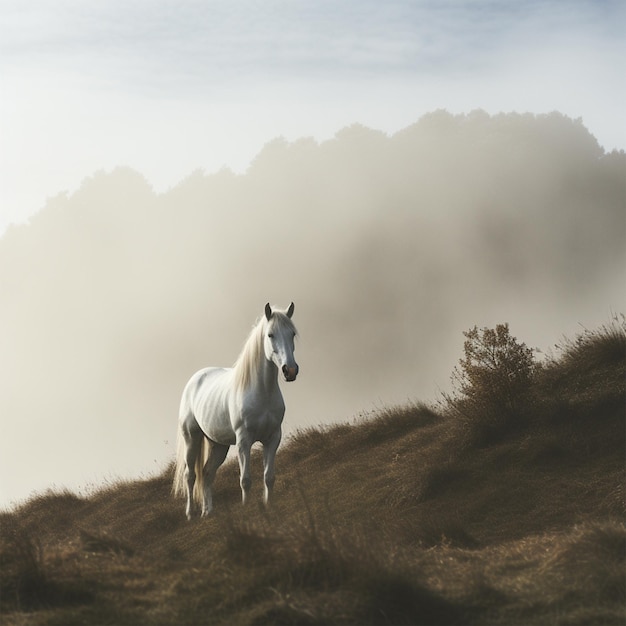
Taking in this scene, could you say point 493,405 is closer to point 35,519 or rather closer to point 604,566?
point 604,566

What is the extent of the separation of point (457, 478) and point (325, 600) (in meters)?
6.07

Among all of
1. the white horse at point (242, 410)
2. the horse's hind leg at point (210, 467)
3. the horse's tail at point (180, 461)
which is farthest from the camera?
the horse's tail at point (180, 461)

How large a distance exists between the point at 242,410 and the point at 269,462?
70cm

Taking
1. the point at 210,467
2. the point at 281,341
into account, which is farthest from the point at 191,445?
the point at 281,341

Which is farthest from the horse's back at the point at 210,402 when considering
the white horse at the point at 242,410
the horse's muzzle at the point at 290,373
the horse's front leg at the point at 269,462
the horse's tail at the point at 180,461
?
the horse's muzzle at the point at 290,373

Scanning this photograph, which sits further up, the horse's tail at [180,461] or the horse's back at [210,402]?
the horse's back at [210,402]

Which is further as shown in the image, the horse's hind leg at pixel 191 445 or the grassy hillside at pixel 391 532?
the horse's hind leg at pixel 191 445

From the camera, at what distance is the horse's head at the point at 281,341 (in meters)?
9.77

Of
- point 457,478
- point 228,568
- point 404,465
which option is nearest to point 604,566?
point 228,568

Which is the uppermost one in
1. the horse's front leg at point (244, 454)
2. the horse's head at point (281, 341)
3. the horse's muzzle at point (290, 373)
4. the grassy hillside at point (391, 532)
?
the horse's head at point (281, 341)

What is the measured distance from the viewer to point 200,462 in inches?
481

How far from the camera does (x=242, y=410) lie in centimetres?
1047

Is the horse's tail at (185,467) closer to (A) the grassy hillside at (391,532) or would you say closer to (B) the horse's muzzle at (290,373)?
(A) the grassy hillside at (391,532)

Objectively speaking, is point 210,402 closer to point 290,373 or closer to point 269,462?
point 269,462
